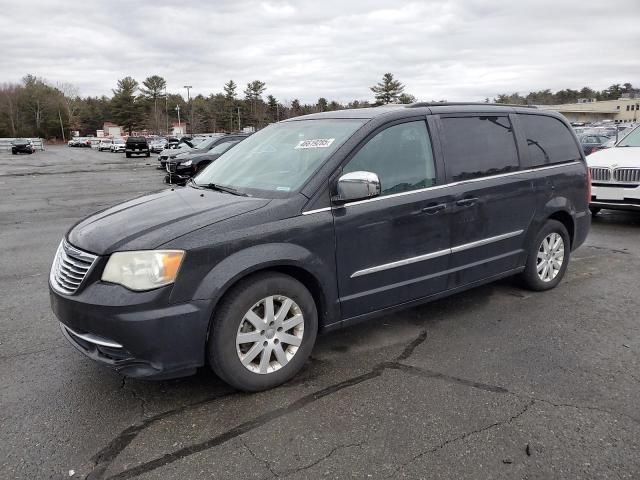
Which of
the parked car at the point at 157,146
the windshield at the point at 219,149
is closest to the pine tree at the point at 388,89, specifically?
the parked car at the point at 157,146

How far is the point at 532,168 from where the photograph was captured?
4.78 metres

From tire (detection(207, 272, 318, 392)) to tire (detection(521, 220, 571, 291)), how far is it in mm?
2618

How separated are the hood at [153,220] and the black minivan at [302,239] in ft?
0.05

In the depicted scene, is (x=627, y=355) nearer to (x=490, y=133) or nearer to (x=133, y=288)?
(x=490, y=133)

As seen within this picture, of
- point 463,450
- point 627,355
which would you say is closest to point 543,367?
point 627,355

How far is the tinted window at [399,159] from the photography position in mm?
3709

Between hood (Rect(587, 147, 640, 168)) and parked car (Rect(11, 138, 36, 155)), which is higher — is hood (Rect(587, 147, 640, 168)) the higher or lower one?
the lower one

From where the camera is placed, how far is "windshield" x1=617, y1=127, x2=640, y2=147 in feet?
31.8

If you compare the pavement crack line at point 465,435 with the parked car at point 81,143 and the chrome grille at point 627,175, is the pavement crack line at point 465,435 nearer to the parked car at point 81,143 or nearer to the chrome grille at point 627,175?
the chrome grille at point 627,175

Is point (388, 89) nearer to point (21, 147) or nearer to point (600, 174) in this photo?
point (21, 147)

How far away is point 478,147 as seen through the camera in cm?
438

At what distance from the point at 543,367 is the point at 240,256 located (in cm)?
228

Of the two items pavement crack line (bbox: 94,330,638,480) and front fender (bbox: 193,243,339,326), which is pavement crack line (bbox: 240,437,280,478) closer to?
pavement crack line (bbox: 94,330,638,480)

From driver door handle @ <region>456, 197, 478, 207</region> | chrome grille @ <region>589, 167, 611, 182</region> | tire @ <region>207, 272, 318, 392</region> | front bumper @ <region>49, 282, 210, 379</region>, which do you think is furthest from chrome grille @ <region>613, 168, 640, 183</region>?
front bumper @ <region>49, 282, 210, 379</region>
